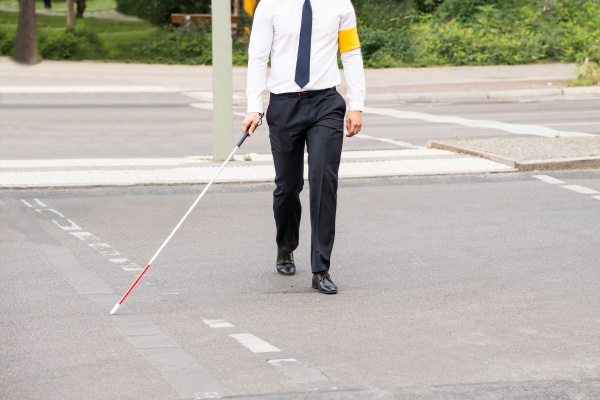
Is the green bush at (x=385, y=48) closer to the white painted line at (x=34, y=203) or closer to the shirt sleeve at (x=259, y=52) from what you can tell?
the white painted line at (x=34, y=203)

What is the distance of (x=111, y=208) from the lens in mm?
10523

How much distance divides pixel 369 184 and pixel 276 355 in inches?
248

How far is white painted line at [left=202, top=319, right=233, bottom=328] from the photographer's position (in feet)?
20.9

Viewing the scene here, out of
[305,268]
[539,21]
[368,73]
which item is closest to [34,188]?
[305,268]

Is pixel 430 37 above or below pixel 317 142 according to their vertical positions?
below

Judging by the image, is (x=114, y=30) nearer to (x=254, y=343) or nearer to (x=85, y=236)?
(x=85, y=236)

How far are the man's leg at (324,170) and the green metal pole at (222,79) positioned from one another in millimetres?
6354

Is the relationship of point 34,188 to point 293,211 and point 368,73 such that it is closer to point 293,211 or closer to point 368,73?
point 293,211

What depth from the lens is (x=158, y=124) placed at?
19594 mm

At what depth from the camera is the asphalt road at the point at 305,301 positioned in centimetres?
534

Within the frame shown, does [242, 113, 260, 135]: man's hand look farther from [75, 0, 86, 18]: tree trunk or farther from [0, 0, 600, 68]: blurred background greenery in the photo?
[75, 0, 86, 18]: tree trunk

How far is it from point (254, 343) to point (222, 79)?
8205 millimetres

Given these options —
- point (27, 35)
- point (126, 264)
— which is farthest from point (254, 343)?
point (27, 35)

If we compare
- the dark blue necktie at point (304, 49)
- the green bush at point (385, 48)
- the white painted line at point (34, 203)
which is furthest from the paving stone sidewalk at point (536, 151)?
the green bush at point (385, 48)
